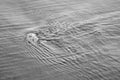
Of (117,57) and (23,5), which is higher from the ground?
(23,5)

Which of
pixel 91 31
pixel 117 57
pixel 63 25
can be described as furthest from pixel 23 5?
pixel 117 57

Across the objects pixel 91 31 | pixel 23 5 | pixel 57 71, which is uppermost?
pixel 23 5

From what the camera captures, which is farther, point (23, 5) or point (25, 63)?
point (23, 5)

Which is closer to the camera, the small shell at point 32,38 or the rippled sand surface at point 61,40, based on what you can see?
the rippled sand surface at point 61,40

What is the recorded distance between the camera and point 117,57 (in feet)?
6.16

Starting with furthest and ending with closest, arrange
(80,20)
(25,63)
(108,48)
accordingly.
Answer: (80,20) < (108,48) < (25,63)

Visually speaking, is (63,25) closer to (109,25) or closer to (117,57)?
(109,25)

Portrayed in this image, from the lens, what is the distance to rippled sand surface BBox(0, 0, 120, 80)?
5.75 ft

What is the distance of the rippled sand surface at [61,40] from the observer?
69.0 inches

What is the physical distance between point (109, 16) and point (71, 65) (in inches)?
30.0

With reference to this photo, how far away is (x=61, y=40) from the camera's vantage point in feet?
6.72

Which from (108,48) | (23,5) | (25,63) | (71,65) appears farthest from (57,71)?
(23,5)

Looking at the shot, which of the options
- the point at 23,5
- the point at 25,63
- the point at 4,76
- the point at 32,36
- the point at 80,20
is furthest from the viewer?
the point at 23,5

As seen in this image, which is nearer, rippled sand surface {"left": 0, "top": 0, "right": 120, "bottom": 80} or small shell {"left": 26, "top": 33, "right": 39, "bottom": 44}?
rippled sand surface {"left": 0, "top": 0, "right": 120, "bottom": 80}
